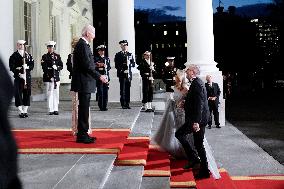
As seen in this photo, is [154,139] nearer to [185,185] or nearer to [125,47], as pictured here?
[185,185]

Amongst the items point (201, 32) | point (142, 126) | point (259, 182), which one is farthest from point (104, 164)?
point (201, 32)

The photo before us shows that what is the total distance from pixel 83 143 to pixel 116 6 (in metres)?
11.7

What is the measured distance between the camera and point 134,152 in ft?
23.5

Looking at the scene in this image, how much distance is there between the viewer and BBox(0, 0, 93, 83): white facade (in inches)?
614

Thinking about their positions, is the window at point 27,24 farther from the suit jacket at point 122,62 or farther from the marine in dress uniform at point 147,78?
the marine in dress uniform at point 147,78

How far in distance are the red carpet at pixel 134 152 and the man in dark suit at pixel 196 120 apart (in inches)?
35.9

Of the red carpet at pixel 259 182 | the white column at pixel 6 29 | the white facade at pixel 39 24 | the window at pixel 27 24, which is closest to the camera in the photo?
the red carpet at pixel 259 182

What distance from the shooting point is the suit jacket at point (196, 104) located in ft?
28.6

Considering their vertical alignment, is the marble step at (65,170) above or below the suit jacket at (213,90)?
below

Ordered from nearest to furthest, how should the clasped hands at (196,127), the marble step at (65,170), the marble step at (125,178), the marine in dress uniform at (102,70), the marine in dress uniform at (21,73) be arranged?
the marble step at (65,170), the marble step at (125,178), the clasped hands at (196,127), the marine in dress uniform at (21,73), the marine in dress uniform at (102,70)

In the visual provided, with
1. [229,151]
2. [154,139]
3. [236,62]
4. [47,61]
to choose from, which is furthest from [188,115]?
[236,62]

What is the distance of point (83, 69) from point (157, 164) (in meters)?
2.26

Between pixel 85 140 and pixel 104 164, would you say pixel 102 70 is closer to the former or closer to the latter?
pixel 85 140

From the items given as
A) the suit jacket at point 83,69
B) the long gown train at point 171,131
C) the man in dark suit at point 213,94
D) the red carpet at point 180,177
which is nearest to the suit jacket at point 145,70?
the man in dark suit at point 213,94
